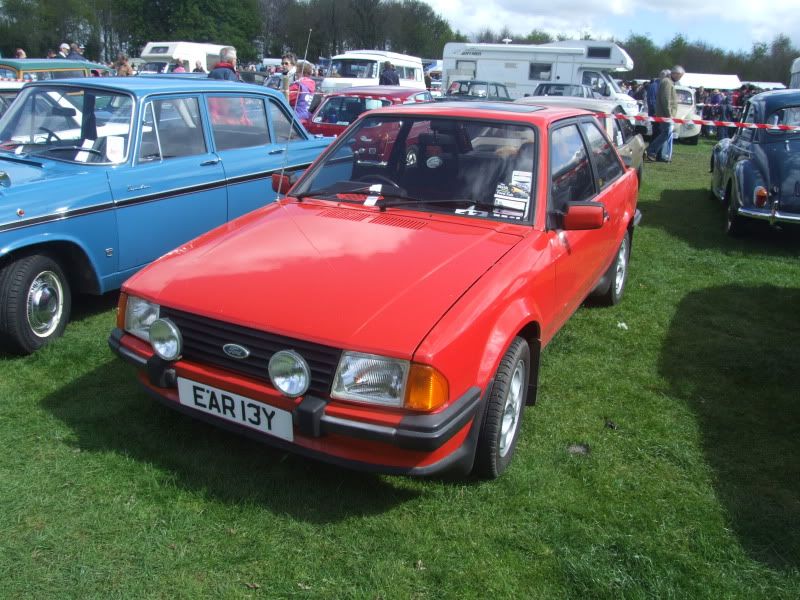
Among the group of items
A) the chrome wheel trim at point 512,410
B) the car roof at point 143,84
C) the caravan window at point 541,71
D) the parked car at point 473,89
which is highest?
the caravan window at point 541,71

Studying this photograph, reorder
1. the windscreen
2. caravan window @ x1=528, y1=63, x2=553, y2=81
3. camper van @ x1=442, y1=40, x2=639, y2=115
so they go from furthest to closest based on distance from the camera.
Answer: caravan window @ x1=528, y1=63, x2=553, y2=81 < camper van @ x1=442, y1=40, x2=639, y2=115 < the windscreen

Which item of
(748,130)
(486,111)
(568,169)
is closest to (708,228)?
(748,130)

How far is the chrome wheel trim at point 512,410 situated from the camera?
10.5 feet

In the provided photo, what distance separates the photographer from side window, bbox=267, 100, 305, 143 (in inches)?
253

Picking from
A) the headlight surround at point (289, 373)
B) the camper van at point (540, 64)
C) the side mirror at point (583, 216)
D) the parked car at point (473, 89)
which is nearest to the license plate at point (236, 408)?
the headlight surround at point (289, 373)

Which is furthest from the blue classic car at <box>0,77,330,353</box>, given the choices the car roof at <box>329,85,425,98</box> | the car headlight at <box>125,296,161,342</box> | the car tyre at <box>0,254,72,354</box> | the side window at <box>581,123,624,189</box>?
the car roof at <box>329,85,425,98</box>

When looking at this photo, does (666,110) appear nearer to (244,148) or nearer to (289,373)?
(244,148)

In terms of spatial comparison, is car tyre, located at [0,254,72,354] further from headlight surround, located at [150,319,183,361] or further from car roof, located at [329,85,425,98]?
car roof, located at [329,85,425,98]

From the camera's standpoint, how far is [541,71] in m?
23.0

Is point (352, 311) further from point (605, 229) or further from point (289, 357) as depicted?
point (605, 229)

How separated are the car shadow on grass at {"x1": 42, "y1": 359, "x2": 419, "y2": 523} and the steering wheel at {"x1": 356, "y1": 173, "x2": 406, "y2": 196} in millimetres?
1614

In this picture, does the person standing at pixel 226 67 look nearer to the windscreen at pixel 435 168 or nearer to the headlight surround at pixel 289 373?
the windscreen at pixel 435 168

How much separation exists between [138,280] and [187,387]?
62cm

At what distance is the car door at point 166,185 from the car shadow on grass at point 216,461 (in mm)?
1447
